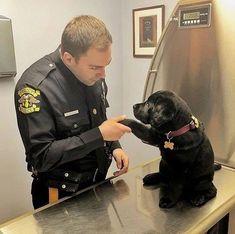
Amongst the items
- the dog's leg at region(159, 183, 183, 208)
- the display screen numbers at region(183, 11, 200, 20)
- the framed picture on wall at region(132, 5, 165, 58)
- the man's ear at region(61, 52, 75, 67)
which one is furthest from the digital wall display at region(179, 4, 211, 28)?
the dog's leg at region(159, 183, 183, 208)

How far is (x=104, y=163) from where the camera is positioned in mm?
1163

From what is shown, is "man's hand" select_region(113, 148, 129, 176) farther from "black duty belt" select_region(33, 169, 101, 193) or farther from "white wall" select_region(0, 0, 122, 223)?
"white wall" select_region(0, 0, 122, 223)

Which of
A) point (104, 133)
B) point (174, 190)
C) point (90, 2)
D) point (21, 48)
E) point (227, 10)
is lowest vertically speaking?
point (174, 190)

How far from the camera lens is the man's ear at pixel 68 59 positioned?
3.25ft

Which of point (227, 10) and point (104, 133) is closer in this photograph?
point (104, 133)

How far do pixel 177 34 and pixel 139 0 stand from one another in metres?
0.62

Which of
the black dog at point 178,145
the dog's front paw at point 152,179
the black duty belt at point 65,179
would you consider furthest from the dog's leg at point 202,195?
the black duty belt at point 65,179

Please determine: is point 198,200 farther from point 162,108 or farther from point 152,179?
point 162,108


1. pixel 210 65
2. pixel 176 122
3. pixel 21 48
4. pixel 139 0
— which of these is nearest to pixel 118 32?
pixel 139 0

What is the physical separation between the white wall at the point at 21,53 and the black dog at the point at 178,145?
2.61 feet

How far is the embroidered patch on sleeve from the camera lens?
0.94 m

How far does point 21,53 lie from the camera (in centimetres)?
154

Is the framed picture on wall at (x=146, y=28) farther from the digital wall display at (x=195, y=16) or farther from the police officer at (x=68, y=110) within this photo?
the police officer at (x=68, y=110)

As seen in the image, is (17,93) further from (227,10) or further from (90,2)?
(90,2)
